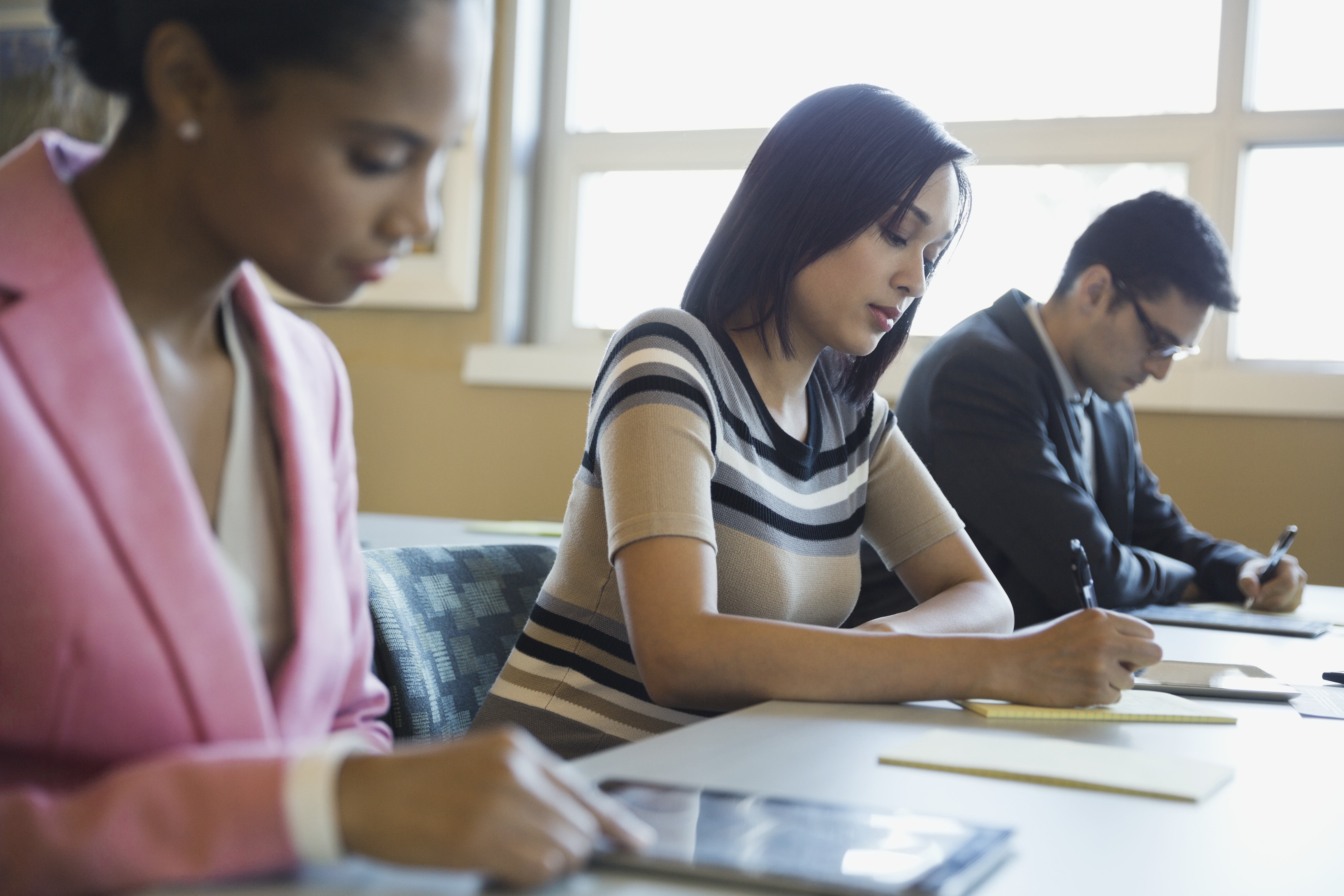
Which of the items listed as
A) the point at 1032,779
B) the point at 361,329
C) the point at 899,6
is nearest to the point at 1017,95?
the point at 899,6

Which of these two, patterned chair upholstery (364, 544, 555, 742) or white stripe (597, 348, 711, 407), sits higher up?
white stripe (597, 348, 711, 407)

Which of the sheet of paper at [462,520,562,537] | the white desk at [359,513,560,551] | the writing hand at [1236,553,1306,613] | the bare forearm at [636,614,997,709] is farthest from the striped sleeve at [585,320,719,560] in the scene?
the writing hand at [1236,553,1306,613]

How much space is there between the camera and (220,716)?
66 centimetres

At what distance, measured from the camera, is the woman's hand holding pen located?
1.12 meters

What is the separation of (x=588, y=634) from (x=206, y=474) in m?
0.56

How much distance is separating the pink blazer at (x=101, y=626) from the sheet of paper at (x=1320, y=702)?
100 centimetres

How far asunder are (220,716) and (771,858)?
1.00ft

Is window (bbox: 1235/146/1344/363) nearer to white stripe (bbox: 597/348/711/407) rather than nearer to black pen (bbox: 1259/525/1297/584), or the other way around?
black pen (bbox: 1259/525/1297/584)

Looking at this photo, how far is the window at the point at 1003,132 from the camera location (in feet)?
9.83

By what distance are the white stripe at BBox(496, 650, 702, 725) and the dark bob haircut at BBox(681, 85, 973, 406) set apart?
43 centimetres

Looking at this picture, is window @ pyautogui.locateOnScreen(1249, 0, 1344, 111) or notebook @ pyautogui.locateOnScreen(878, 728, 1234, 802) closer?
notebook @ pyautogui.locateOnScreen(878, 728, 1234, 802)

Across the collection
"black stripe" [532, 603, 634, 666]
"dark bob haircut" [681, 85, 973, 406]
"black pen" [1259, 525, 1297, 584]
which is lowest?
"black pen" [1259, 525, 1297, 584]

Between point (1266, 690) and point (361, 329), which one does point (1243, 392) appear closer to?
point (1266, 690)

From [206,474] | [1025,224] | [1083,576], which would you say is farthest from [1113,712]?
[1025,224]
